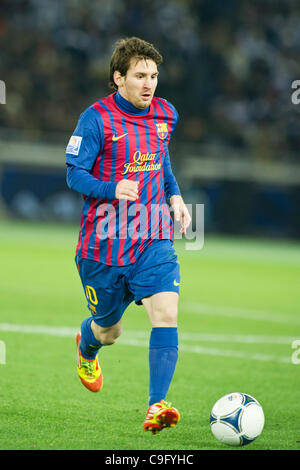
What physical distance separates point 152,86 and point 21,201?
54.9 feet

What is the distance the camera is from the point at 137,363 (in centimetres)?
615

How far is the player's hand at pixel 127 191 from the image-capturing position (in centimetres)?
411

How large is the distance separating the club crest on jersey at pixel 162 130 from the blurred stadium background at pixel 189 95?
16249mm

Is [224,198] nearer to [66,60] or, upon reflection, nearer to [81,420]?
[66,60]

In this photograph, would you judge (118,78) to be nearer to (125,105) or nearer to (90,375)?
(125,105)

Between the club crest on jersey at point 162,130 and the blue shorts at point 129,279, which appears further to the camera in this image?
the club crest on jersey at point 162,130

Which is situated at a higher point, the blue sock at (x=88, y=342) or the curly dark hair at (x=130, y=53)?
the curly dark hair at (x=130, y=53)

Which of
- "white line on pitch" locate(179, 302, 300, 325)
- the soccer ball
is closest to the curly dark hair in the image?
the soccer ball

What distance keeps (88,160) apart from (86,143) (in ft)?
0.32

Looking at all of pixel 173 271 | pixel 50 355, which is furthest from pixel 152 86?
pixel 50 355

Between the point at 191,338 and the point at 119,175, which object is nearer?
the point at 119,175

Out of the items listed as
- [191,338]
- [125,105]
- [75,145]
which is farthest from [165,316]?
[191,338]

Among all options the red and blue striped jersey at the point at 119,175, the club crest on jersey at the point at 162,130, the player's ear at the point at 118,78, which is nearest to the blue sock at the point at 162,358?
→ the red and blue striped jersey at the point at 119,175

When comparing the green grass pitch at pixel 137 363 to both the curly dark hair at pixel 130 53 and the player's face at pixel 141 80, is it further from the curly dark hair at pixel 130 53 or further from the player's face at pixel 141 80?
the curly dark hair at pixel 130 53
